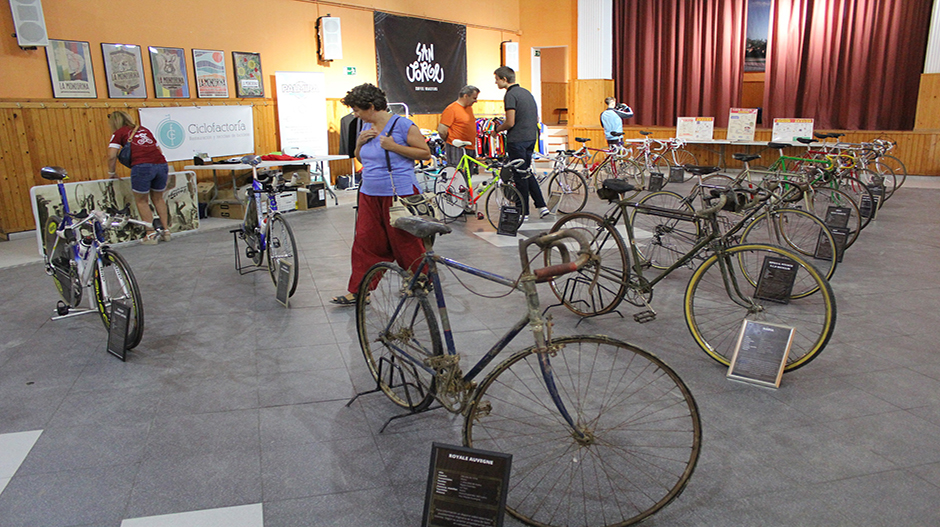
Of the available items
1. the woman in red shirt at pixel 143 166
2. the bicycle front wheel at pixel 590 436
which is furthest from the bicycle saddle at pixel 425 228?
the woman in red shirt at pixel 143 166

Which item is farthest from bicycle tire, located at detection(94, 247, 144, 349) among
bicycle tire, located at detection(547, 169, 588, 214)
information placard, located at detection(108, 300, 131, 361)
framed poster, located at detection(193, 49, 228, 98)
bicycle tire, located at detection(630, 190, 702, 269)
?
framed poster, located at detection(193, 49, 228, 98)

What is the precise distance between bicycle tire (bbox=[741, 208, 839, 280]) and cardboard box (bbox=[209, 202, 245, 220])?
5.87 m

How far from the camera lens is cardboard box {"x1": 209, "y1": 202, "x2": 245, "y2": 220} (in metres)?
8.05

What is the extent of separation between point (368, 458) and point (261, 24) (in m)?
8.81

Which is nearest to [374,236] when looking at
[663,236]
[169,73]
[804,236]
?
[663,236]

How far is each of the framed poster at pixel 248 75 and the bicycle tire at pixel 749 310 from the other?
7.47 meters

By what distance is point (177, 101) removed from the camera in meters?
8.53

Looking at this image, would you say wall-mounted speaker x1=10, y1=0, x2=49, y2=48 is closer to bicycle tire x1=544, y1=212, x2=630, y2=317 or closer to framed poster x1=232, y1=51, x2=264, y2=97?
framed poster x1=232, y1=51, x2=264, y2=97

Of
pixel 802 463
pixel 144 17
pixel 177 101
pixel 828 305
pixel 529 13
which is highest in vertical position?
pixel 529 13

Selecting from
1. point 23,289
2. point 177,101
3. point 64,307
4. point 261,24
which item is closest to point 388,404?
point 64,307

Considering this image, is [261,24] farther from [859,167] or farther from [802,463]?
[802,463]

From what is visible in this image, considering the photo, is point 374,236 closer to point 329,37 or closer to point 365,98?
point 365,98

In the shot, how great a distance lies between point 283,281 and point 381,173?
103 centimetres

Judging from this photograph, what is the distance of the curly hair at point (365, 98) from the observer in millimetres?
3788
